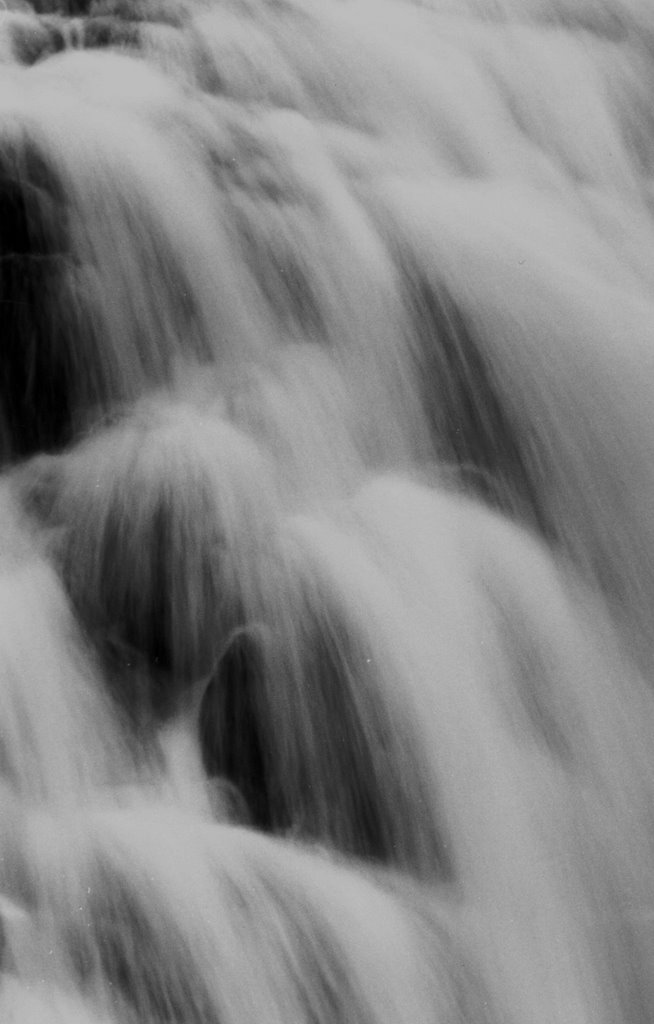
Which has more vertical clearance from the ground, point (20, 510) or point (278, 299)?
point (278, 299)

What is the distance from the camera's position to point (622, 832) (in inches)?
124

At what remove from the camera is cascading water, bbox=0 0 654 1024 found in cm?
271

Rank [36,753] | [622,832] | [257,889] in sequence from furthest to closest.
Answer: [622,832]
[36,753]
[257,889]

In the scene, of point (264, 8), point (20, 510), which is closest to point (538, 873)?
point (20, 510)

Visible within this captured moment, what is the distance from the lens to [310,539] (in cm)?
332

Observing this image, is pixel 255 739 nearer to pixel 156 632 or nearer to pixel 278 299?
pixel 156 632

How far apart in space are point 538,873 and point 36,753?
37.0 inches

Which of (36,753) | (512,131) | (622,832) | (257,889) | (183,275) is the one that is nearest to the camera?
(257,889)

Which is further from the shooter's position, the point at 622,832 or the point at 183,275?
the point at 183,275

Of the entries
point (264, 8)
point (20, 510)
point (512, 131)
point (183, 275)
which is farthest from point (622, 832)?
point (264, 8)

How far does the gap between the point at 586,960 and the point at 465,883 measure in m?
0.25

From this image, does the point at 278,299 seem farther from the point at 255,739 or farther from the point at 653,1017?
the point at 653,1017

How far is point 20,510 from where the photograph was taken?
3332 millimetres

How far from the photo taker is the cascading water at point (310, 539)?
2705 millimetres
